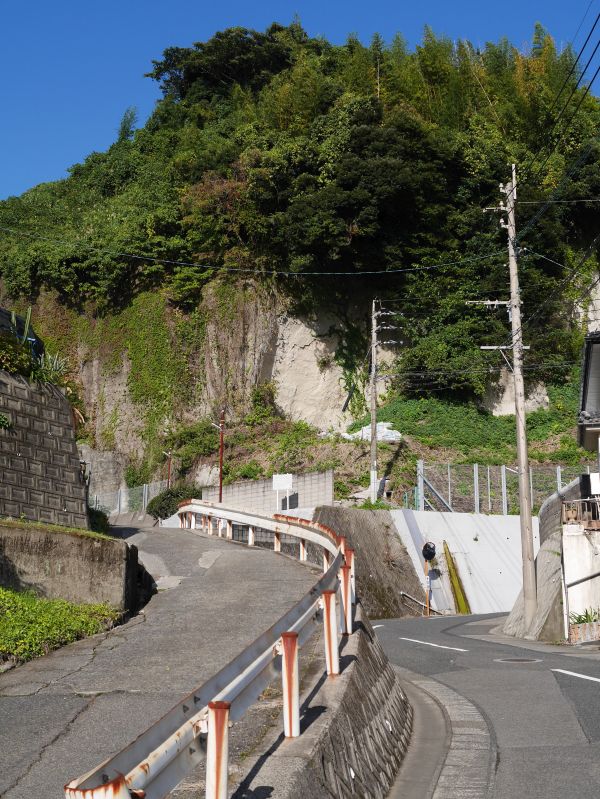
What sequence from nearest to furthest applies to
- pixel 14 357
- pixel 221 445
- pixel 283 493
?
pixel 14 357 → pixel 283 493 → pixel 221 445

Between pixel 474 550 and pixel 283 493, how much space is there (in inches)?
281

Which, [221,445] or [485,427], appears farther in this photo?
[485,427]

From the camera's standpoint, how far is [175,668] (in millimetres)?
9055

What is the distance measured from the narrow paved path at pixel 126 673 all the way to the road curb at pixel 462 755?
2.14m

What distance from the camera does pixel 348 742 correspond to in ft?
19.9

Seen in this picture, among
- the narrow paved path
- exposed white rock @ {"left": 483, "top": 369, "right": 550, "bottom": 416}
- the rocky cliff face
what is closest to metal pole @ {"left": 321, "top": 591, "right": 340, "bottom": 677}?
the narrow paved path

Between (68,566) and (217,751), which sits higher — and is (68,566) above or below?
above

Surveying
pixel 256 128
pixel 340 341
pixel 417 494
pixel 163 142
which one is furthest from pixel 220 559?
pixel 163 142

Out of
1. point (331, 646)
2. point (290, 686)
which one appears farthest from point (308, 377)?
point (290, 686)

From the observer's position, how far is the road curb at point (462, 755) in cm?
673

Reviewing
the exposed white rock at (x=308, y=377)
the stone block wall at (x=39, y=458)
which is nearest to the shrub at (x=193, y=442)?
the exposed white rock at (x=308, y=377)

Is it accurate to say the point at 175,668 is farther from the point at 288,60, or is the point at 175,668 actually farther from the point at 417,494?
the point at 288,60

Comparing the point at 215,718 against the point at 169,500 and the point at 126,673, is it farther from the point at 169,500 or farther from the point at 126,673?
the point at 169,500

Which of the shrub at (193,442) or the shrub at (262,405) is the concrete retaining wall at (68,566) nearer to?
the shrub at (193,442)
